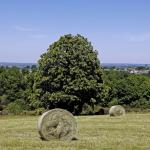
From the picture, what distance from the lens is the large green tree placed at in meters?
57.0

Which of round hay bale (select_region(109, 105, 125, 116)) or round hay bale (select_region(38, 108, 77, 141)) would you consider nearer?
round hay bale (select_region(38, 108, 77, 141))

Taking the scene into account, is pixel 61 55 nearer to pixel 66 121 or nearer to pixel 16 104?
pixel 66 121

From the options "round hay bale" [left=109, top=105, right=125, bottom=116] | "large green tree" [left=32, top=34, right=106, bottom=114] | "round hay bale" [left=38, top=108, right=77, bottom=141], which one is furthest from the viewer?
"large green tree" [left=32, top=34, right=106, bottom=114]

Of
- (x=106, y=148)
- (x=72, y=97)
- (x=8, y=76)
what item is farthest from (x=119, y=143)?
(x=8, y=76)

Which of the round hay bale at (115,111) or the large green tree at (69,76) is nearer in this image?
the round hay bale at (115,111)

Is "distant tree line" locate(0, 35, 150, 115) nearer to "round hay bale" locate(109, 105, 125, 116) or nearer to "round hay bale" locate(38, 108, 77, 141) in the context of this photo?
"round hay bale" locate(109, 105, 125, 116)

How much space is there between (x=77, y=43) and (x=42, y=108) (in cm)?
1015

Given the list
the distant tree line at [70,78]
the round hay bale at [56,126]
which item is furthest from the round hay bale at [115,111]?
the round hay bale at [56,126]

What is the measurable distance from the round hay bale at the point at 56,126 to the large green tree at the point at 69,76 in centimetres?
3200

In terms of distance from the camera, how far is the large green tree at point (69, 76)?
57.0 metres

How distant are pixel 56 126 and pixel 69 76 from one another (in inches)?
1332

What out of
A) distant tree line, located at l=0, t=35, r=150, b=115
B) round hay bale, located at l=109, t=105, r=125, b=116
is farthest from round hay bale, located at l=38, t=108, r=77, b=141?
distant tree line, located at l=0, t=35, r=150, b=115

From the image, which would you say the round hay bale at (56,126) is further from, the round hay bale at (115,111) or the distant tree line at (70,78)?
the distant tree line at (70,78)

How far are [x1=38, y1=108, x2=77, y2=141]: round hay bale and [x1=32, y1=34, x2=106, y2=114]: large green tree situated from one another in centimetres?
3200
